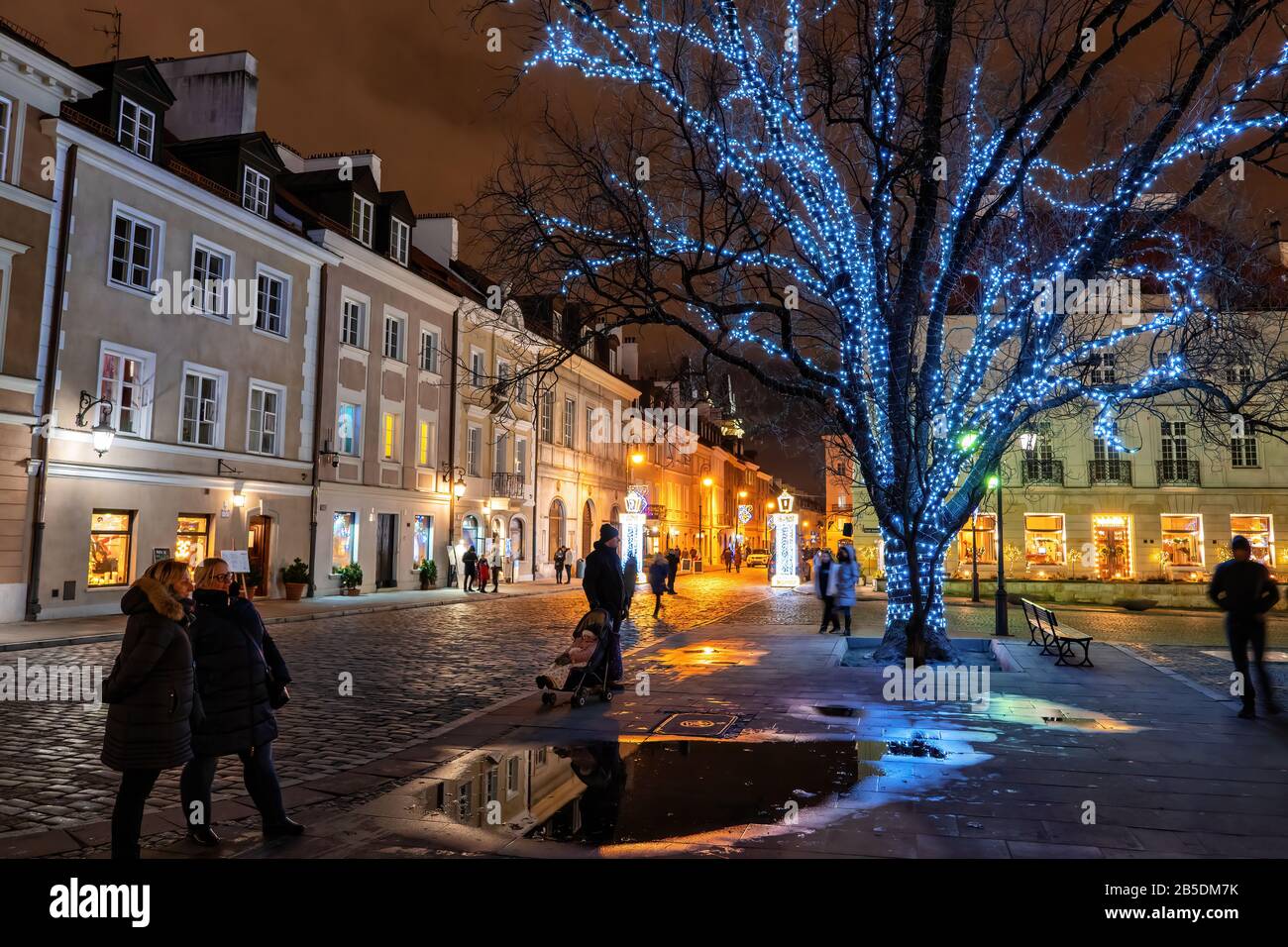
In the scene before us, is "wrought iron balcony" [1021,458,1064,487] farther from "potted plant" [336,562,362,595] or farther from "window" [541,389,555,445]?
"potted plant" [336,562,362,595]

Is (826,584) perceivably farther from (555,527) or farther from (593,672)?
(555,527)

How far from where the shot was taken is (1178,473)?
40062 mm

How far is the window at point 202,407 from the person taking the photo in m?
22.9

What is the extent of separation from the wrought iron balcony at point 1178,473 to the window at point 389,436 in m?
33.3

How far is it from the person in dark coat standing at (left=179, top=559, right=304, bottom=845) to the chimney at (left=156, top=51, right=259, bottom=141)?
26.5m

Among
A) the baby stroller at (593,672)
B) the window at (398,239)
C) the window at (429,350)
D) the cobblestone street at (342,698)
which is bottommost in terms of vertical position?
the cobblestone street at (342,698)

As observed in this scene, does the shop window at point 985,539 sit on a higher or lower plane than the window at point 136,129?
lower

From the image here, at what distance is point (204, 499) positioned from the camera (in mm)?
23328

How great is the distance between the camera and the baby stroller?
991cm

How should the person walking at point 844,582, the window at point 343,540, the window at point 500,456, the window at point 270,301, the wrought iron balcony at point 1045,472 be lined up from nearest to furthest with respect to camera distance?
1. the person walking at point 844,582
2. the window at point 270,301
3. the window at point 343,540
4. the window at point 500,456
5. the wrought iron balcony at point 1045,472

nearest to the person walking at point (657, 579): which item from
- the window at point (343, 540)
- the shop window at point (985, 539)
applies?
the window at point (343, 540)

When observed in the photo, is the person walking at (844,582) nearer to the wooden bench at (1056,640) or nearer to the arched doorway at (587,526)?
the wooden bench at (1056,640)

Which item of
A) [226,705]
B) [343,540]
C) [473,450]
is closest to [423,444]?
[473,450]

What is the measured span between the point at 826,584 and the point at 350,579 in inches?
635
